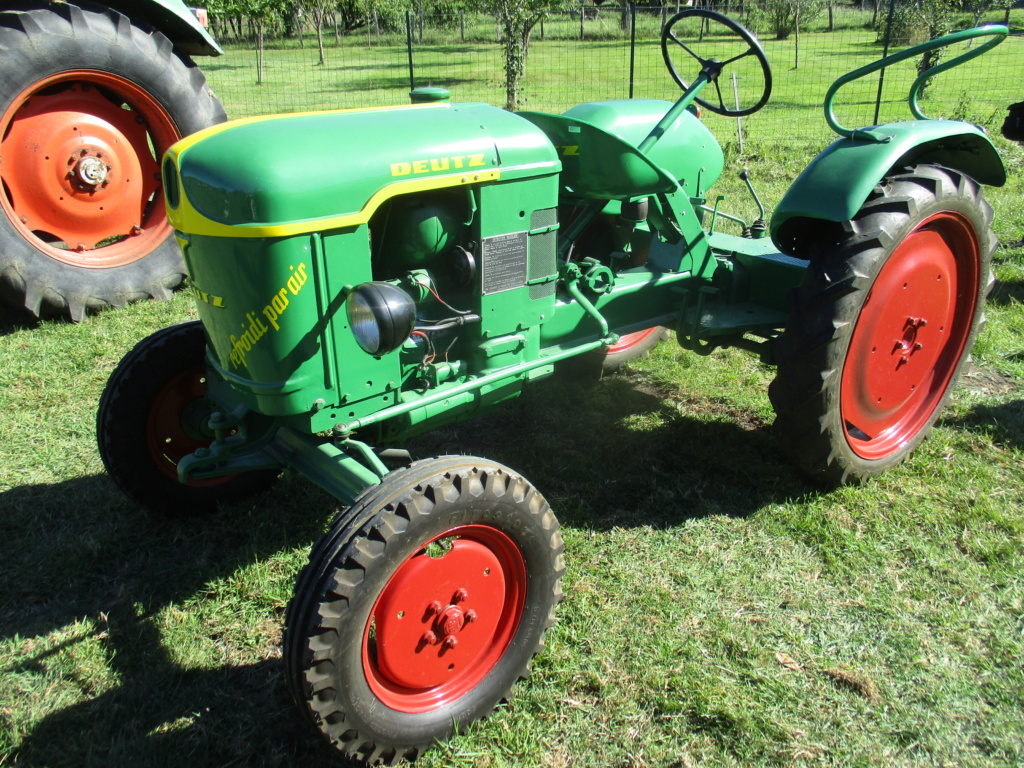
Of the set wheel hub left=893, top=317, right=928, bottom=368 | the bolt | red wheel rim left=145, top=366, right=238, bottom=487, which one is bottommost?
red wheel rim left=145, top=366, right=238, bottom=487

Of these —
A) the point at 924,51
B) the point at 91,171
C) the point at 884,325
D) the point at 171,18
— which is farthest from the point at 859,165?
the point at 171,18

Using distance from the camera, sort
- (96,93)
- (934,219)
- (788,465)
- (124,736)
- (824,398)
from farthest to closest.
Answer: (96,93)
(788,465)
(934,219)
(824,398)
(124,736)

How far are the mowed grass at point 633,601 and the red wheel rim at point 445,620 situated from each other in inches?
6.5

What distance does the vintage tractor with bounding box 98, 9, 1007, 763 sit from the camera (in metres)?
2.04

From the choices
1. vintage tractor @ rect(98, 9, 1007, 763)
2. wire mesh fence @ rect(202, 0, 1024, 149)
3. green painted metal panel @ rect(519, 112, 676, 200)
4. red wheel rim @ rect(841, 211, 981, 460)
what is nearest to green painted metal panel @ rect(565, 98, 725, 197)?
vintage tractor @ rect(98, 9, 1007, 763)

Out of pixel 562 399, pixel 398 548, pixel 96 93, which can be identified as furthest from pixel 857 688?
pixel 96 93

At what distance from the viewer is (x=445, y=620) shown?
6.95 feet

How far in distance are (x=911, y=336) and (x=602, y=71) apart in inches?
686

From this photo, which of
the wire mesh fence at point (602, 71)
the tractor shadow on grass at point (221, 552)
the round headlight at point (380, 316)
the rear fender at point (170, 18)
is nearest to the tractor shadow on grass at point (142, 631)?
the tractor shadow on grass at point (221, 552)

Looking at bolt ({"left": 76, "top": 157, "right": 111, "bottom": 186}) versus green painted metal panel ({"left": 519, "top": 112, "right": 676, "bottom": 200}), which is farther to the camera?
bolt ({"left": 76, "top": 157, "right": 111, "bottom": 186})

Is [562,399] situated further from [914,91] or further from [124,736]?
[124,736]

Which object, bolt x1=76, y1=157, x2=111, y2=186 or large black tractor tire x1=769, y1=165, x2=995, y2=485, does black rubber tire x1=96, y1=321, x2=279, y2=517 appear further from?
bolt x1=76, y1=157, x2=111, y2=186

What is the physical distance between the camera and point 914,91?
3168 mm

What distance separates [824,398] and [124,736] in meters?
2.43
